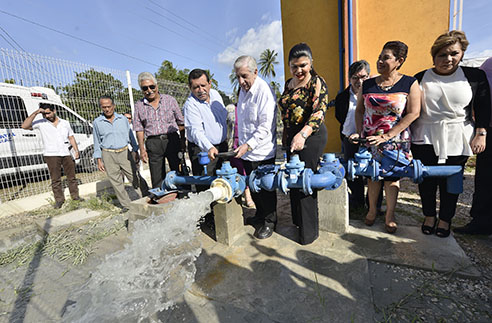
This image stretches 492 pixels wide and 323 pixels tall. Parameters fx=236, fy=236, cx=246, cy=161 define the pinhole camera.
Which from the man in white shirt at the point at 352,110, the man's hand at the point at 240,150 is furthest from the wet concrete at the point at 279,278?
the man's hand at the point at 240,150

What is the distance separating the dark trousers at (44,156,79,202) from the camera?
428 cm

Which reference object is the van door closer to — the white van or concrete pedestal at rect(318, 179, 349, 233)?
the white van

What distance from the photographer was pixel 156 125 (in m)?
3.31

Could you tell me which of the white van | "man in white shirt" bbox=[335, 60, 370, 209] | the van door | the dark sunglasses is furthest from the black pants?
the van door

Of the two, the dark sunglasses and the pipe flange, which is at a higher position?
the dark sunglasses

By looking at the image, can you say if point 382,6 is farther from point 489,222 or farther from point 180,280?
point 180,280

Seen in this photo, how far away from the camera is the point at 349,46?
17.9 feet

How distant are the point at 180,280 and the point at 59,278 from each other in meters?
1.27

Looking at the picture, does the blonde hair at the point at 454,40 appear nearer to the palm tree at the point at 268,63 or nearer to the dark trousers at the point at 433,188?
the dark trousers at the point at 433,188

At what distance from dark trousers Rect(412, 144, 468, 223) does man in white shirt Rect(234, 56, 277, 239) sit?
57.0 inches

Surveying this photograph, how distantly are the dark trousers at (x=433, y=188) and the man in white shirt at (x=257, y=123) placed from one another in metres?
1.45

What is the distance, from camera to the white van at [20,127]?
197 inches

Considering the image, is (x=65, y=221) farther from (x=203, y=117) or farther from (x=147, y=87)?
(x=203, y=117)

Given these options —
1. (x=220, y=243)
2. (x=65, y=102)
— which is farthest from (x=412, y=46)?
(x=65, y=102)
